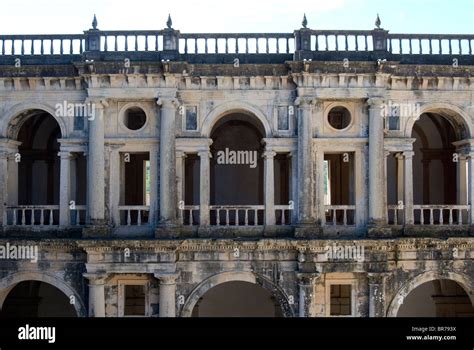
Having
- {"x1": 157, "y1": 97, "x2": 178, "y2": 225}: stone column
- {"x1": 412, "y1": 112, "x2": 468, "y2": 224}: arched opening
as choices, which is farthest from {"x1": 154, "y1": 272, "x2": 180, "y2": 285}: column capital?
{"x1": 412, "y1": 112, "x2": 468, "y2": 224}: arched opening

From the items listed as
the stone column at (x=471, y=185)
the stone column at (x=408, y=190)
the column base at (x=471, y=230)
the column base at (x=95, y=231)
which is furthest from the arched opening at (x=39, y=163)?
the column base at (x=471, y=230)

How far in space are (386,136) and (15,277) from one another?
12.2m

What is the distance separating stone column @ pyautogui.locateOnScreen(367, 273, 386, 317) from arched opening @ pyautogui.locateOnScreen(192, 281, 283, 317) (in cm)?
551

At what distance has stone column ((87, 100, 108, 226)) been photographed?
19.7 m

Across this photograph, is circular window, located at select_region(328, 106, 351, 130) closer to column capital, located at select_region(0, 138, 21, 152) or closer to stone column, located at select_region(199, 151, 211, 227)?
stone column, located at select_region(199, 151, 211, 227)

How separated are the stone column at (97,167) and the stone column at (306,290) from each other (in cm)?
624

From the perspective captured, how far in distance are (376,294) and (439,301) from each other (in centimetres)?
528

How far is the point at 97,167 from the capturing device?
19734mm

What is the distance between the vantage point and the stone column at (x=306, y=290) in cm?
1928

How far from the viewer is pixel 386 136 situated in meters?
20.2
